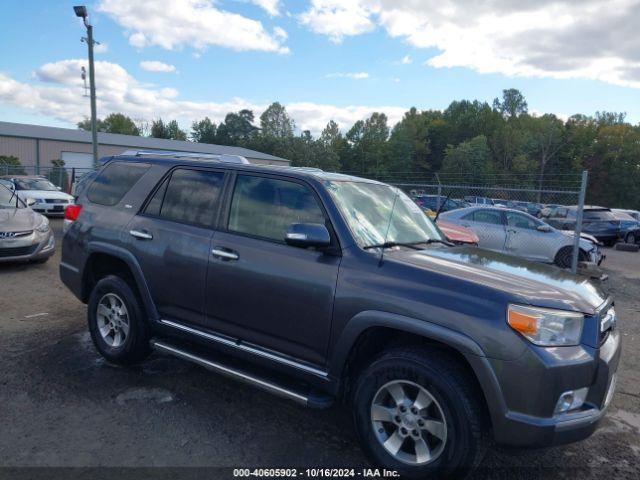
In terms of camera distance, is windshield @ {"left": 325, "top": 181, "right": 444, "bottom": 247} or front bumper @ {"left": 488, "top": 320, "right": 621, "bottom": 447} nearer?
front bumper @ {"left": 488, "top": 320, "right": 621, "bottom": 447}

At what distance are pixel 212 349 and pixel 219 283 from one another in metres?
0.57

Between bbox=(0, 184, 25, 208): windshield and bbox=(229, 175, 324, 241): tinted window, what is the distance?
7379mm

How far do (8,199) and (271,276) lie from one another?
8254 mm

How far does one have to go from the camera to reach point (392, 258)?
3193 millimetres

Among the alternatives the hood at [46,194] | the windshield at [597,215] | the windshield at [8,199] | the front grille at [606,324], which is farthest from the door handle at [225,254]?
the windshield at [597,215]

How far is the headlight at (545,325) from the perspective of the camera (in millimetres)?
2684

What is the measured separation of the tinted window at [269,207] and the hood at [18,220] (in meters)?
6.33

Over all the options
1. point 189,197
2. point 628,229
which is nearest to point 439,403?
point 189,197

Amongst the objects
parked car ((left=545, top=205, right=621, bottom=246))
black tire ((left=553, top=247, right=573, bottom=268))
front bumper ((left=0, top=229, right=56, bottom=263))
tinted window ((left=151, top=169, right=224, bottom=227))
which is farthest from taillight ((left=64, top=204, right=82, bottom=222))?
parked car ((left=545, top=205, right=621, bottom=246))

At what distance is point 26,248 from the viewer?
843 cm

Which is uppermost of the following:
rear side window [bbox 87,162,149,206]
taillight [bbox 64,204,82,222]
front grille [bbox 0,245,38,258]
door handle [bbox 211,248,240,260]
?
rear side window [bbox 87,162,149,206]

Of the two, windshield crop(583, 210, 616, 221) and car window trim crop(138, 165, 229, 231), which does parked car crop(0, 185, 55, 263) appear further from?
windshield crop(583, 210, 616, 221)

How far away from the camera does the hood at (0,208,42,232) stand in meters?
8.35

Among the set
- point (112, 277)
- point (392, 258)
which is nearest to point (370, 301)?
point (392, 258)
